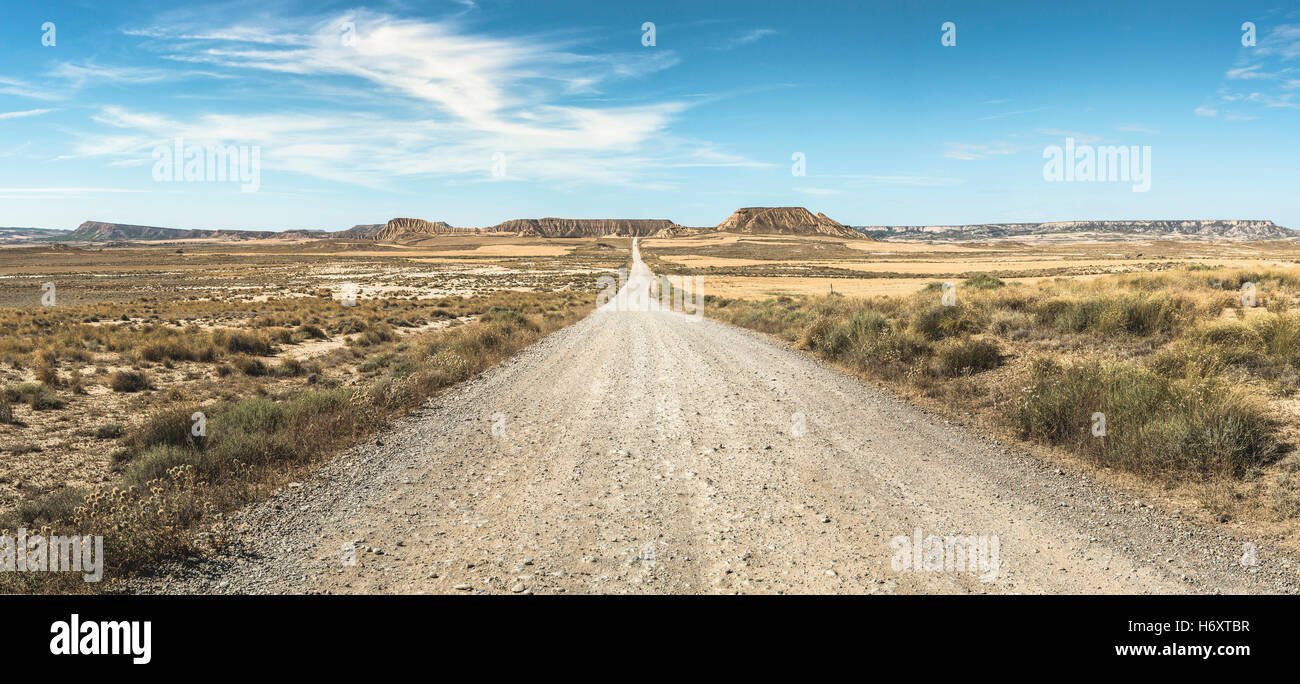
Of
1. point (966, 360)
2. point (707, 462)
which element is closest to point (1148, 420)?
point (966, 360)

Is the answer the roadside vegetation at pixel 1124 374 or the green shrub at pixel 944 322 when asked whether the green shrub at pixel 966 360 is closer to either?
the roadside vegetation at pixel 1124 374

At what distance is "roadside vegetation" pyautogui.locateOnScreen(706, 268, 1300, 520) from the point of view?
6168 millimetres

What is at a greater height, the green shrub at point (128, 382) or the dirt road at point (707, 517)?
the green shrub at point (128, 382)

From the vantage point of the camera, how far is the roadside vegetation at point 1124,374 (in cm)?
617

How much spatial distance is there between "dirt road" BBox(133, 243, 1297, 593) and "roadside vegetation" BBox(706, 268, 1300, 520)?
0.82 m

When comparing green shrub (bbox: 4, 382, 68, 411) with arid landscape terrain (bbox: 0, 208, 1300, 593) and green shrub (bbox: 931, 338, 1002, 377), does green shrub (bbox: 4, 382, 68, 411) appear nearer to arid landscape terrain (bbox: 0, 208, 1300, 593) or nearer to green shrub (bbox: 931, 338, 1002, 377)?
arid landscape terrain (bbox: 0, 208, 1300, 593)

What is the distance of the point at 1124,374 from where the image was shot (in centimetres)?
830

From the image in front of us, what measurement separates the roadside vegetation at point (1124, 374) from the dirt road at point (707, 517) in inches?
32.4

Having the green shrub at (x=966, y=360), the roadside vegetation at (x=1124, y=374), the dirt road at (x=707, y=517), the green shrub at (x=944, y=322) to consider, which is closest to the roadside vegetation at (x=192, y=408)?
the dirt road at (x=707, y=517)
